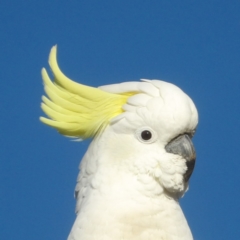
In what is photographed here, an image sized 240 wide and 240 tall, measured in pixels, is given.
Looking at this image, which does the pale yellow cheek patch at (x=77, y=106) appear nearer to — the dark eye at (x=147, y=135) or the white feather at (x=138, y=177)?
the white feather at (x=138, y=177)

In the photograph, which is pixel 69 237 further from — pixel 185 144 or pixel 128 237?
pixel 185 144

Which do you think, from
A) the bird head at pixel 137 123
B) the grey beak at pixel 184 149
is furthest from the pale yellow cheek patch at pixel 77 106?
the grey beak at pixel 184 149

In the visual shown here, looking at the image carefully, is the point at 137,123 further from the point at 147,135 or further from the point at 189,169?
the point at 189,169

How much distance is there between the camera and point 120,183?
4.30 meters

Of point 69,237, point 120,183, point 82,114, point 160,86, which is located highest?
point 160,86

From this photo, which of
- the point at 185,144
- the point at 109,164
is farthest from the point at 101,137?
the point at 185,144

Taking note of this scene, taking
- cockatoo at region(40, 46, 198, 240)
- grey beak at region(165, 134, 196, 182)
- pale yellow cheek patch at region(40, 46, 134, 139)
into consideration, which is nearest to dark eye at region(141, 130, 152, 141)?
→ cockatoo at region(40, 46, 198, 240)

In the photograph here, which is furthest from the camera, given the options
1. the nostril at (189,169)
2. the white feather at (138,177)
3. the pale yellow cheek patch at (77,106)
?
the pale yellow cheek patch at (77,106)

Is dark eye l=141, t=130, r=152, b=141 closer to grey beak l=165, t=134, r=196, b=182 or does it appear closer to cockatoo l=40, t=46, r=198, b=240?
cockatoo l=40, t=46, r=198, b=240

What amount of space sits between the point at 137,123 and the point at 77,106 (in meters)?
0.39

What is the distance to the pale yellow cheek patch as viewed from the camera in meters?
4.47

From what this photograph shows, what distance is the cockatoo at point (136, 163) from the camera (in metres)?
4.25

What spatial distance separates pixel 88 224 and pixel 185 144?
0.67 metres

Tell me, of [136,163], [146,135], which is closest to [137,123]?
[146,135]
